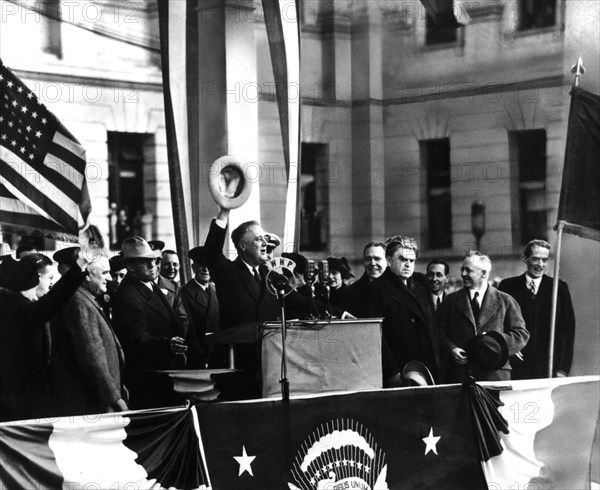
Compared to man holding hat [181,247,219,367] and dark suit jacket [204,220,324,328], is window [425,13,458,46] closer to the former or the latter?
dark suit jacket [204,220,324,328]

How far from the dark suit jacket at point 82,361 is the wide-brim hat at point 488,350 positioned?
252cm

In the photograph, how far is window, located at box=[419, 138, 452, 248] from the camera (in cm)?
839

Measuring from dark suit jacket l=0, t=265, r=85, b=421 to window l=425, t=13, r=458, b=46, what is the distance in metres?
3.04

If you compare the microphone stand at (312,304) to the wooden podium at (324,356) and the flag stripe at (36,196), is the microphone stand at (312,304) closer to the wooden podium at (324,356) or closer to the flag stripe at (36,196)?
the wooden podium at (324,356)

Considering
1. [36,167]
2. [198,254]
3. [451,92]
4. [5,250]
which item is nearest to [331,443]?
[198,254]

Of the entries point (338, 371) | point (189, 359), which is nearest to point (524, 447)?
point (338, 371)

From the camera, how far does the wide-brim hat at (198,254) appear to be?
759 centimetres

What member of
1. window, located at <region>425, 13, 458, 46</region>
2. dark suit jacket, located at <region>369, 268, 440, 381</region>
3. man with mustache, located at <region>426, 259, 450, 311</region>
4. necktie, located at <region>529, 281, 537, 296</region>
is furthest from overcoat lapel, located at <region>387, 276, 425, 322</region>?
window, located at <region>425, 13, 458, 46</region>

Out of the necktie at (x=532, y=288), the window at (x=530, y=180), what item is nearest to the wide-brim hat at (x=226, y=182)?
the window at (x=530, y=180)

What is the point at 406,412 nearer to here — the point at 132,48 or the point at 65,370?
the point at 65,370

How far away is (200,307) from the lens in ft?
25.2

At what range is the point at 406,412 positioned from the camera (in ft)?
26.0

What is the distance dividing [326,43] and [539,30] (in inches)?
65.9

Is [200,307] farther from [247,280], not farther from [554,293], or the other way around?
[554,293]
